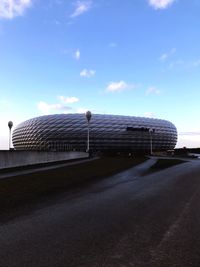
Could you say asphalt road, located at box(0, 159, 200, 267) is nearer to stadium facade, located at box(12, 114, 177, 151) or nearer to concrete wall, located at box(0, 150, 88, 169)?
concrete wall, located at box(0, 150, 88, 169)

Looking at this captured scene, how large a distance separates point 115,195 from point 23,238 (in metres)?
7.19

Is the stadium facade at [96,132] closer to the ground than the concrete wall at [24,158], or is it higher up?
higher up

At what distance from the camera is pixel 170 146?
18788 centimetres

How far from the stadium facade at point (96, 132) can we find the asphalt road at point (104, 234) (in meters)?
141

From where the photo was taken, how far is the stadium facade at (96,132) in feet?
521

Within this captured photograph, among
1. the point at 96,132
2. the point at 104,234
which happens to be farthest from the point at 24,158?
the point at 96,132

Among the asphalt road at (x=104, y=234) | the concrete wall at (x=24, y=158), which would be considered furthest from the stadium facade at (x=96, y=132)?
the asphalt road at (x=104, y=234)

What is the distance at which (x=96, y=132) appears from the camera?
522ft

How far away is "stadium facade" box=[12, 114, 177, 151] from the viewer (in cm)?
15875

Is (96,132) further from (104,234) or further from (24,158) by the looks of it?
(104,234)

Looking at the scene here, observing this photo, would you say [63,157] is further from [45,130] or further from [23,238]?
[45,130]

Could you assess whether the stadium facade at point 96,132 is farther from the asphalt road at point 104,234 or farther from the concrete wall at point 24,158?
the asphalt road at point 104,234

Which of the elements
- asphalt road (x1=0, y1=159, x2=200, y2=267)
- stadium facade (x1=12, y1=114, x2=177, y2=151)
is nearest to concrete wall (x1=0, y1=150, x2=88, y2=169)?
asphalt road (x1=0, y1=159, x2=200, y2=267)

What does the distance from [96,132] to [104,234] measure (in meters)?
152
